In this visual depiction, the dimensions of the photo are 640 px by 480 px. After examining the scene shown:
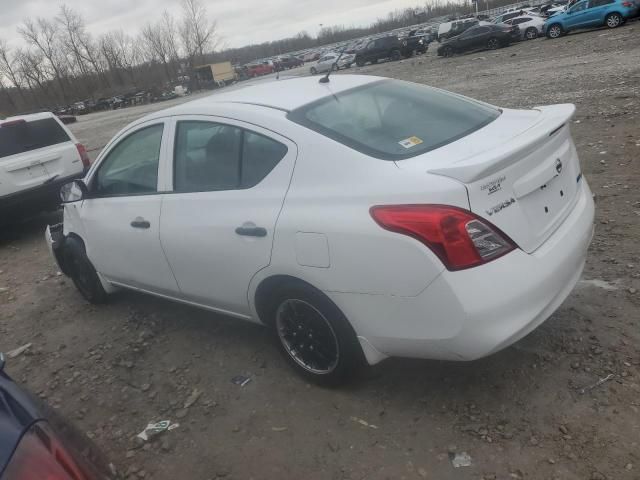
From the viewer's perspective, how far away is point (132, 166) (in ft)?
12.8

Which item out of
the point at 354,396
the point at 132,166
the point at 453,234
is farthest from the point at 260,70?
the point at 453,234

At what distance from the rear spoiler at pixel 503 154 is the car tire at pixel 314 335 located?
894mm

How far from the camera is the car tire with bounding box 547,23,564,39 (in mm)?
24672

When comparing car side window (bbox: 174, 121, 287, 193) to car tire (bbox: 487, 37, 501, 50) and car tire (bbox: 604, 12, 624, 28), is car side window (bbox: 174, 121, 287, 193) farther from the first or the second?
car tire (bbox: 487, 37, 501, 50)

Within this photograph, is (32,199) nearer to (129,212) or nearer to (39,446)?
(129,212)

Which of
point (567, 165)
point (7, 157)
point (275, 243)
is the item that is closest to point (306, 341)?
point (275, 243)

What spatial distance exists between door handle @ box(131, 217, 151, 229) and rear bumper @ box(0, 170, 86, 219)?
4425 millimetres

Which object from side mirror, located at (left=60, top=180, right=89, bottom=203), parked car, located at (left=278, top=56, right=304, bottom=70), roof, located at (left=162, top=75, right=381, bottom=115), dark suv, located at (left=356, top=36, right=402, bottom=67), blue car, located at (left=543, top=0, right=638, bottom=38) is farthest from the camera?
parked car, located at (left=278, top=56, right=304, bottom=70)

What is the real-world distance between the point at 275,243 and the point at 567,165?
165 cm

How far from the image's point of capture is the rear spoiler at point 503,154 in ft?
7.52

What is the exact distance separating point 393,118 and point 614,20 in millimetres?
24928

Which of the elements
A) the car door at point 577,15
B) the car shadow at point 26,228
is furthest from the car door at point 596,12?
the car shadow at point 26,228

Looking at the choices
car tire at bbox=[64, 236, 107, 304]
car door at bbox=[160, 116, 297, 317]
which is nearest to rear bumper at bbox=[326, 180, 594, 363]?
car door at bbox=[160, 116, 297, 317]

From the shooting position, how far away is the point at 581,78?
12.1 m
